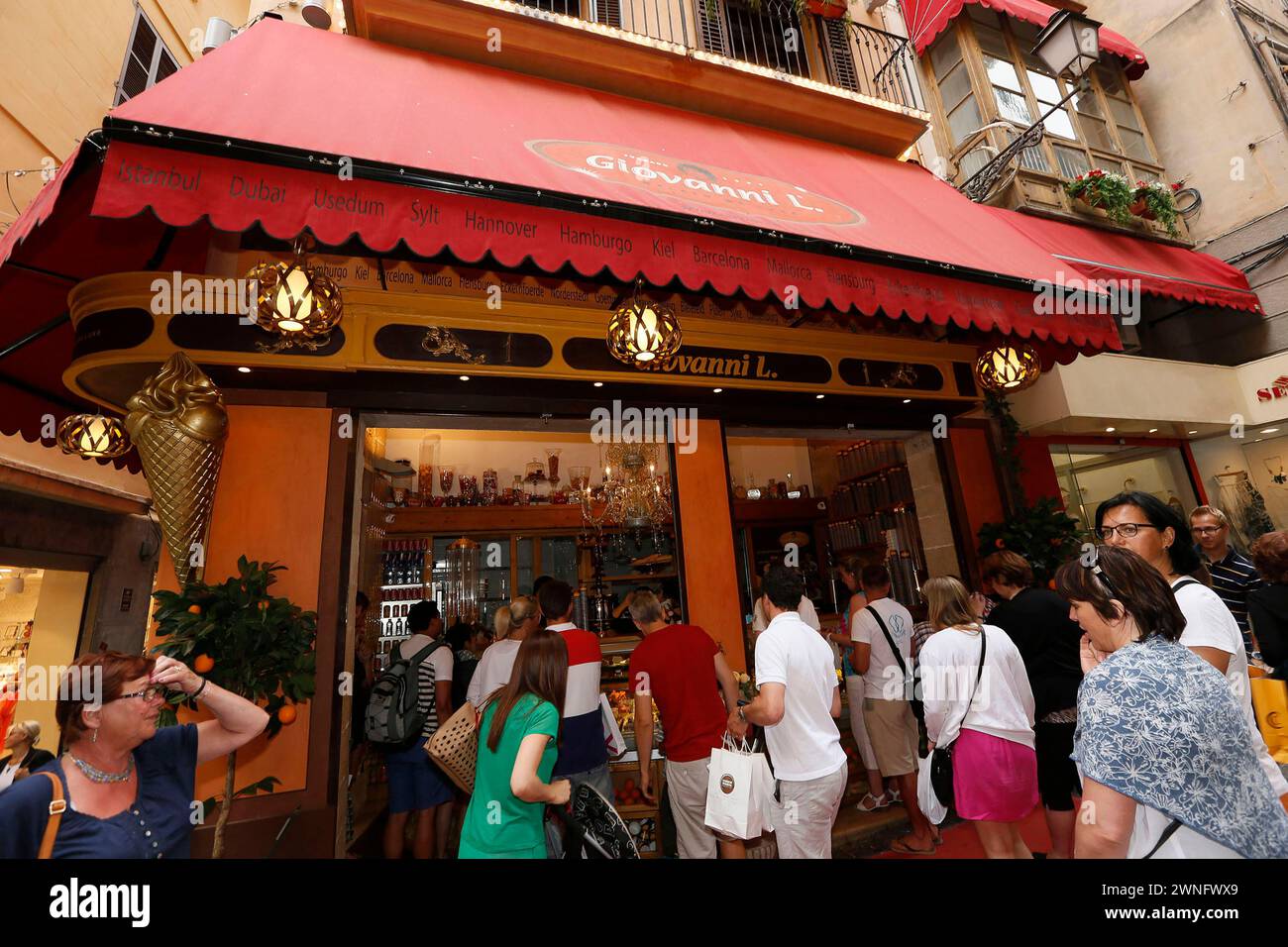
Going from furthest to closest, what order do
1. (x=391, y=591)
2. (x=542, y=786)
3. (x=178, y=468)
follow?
(x=391, y=591), (x=178, y=468), (x=542, y=786)

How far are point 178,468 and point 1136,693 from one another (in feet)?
15.5

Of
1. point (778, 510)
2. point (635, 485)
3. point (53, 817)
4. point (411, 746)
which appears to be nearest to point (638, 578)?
point (635, 485)

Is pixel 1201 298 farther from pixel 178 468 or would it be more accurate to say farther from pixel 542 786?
pixel 178 468

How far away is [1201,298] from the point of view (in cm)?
658

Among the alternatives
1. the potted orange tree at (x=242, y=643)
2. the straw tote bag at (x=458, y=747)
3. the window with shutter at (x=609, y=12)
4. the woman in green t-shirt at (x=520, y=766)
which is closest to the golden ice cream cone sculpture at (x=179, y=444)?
the potted orange tree at (x=242, y=643)

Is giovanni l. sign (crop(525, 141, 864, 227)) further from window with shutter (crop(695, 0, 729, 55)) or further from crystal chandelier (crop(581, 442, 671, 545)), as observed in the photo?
window with shutter (crop(695, 0, 729, 55))

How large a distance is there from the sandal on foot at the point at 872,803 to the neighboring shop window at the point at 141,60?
11003 millimetres

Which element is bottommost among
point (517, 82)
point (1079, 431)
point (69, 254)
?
point (1079, 431)

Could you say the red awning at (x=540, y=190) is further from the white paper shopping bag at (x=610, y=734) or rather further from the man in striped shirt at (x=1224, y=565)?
the white paper shopping bag at (x=610, y=734)

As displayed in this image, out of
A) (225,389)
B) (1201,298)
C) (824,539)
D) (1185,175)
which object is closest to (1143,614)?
(225,389)

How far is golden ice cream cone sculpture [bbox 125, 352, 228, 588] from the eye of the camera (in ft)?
11.2

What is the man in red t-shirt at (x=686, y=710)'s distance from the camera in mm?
3457

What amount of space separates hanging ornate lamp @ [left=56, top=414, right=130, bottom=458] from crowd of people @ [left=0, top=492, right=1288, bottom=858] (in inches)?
82.7
